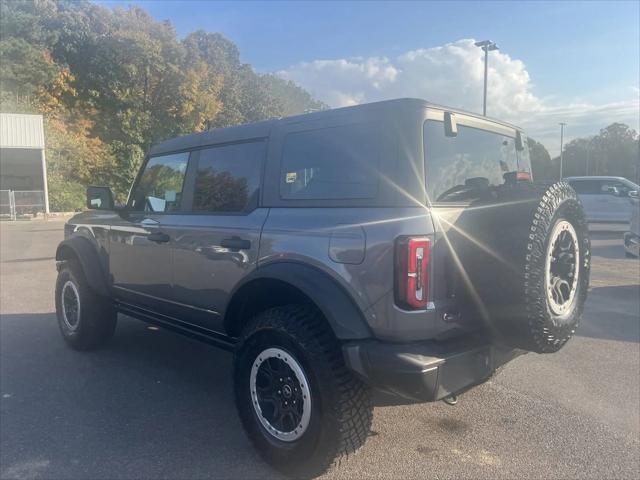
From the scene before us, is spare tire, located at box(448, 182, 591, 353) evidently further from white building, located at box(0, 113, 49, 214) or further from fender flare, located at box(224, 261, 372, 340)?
white building, located at box(0, 113, 49, 214)

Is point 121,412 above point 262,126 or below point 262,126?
below

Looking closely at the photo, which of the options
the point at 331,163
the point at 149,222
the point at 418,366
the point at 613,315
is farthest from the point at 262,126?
the point at 613,315

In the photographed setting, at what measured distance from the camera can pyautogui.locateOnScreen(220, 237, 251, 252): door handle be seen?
3.34 metres

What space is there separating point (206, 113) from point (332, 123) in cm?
4080

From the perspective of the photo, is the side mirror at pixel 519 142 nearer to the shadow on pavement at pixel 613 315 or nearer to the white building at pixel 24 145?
the shadow on pavement at pixel 613 315

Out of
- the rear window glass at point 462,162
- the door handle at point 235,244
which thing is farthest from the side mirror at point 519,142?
the door handle at point 235,244

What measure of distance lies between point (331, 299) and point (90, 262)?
3.18m

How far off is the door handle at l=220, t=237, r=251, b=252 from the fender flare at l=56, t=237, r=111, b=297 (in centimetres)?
204

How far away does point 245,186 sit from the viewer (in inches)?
143

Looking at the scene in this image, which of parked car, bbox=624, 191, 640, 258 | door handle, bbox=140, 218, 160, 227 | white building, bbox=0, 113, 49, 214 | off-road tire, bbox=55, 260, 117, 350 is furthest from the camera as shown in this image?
white building, bbox=0, 113, 49, 214

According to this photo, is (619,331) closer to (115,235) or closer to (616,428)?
(616,428)

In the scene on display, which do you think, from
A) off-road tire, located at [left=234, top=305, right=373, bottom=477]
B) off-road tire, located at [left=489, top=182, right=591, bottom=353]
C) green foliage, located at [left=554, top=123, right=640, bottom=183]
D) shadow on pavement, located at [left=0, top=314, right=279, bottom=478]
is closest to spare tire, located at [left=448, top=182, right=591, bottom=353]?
off-road tire, located at [left=489, top=182, right=591, bottom=353]

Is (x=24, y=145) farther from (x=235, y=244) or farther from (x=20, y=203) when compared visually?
(x=235, y=244)

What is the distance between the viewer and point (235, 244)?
134 inches
